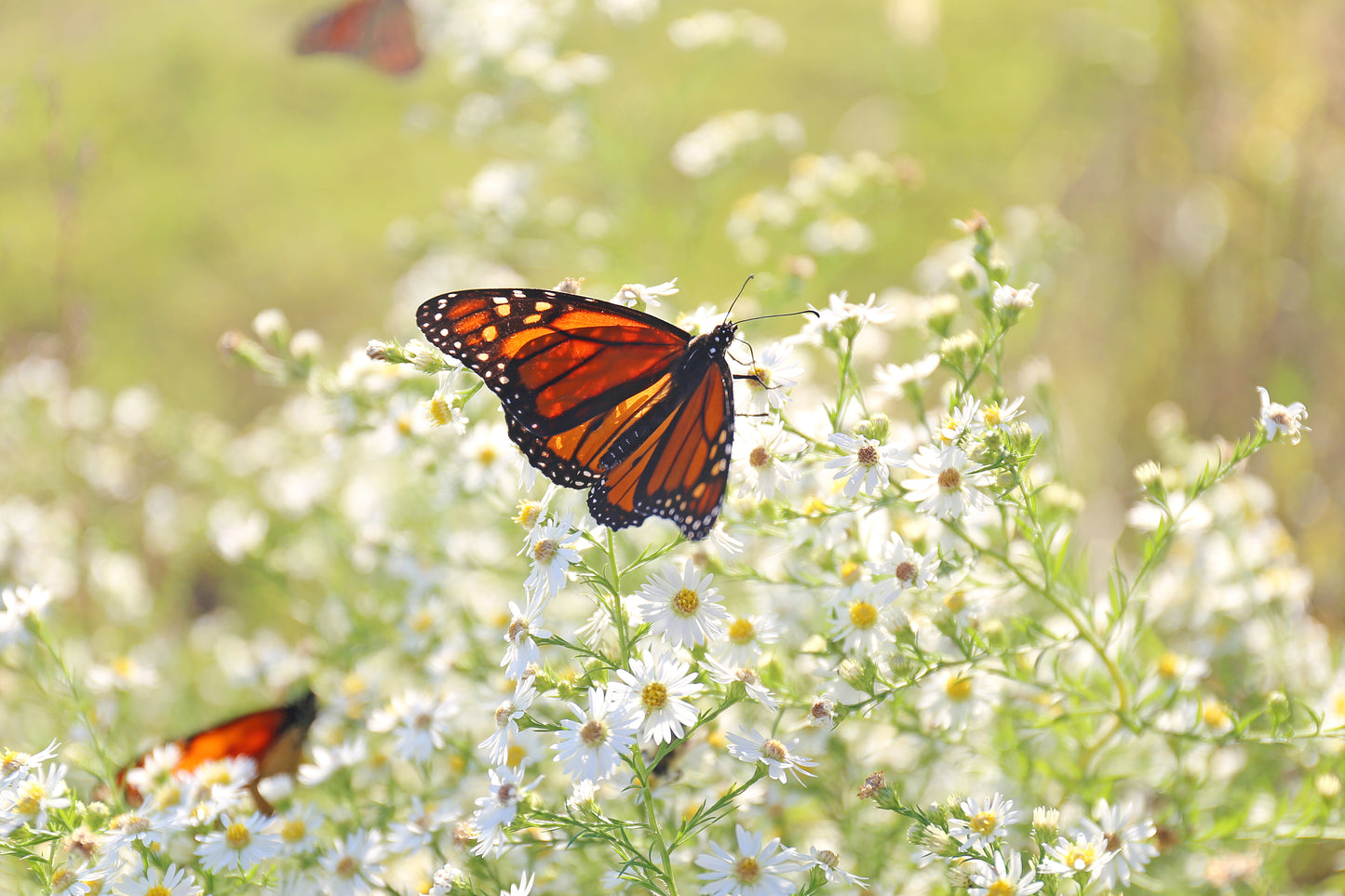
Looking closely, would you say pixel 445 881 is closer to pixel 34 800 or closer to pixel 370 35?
pixel 34 800

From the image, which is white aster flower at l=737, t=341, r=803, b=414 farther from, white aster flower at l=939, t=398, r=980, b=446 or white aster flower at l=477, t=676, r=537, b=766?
white aster flower at l=477, t=676, r=537, b=766

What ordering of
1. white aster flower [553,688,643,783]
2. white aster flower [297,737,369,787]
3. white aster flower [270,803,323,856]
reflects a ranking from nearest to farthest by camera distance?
white aster flower [553,688,643,783] → white aster flower [270,803,323,856] → white aster flower [297,737,369,787]

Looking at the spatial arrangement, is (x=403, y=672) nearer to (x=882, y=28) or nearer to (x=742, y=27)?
(x=742, y=27)

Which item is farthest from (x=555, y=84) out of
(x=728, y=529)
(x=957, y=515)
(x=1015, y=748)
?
(x=1015, y=748)

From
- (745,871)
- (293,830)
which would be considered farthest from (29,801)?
(745,871)

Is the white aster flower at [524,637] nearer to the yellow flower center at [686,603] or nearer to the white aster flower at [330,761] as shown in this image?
the yellow flower center at [686,603]

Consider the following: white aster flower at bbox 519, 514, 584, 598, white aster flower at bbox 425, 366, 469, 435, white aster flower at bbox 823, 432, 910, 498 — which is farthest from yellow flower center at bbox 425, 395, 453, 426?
white aster flower at bbox 823, 432, 910, 498
